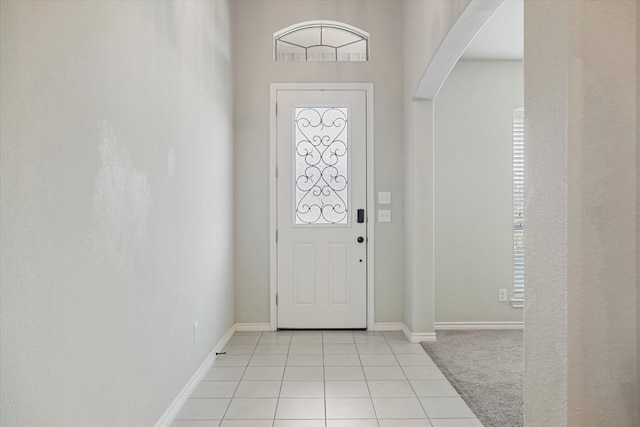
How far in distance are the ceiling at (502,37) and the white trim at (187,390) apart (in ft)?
11.2

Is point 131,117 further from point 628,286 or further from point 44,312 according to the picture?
point 628,286

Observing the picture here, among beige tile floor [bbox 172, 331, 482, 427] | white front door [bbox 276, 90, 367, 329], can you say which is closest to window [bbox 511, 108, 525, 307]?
beige tile floor [bbox 172, 331, 482, 427]

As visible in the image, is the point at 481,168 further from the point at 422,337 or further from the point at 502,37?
the point at 422,337

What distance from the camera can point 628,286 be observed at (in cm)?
127

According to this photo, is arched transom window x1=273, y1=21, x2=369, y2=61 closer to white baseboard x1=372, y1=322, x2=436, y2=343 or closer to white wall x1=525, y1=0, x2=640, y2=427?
white baseboard x1=372, y1=322, x2=436, y2=343

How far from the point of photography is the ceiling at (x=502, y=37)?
137 inches

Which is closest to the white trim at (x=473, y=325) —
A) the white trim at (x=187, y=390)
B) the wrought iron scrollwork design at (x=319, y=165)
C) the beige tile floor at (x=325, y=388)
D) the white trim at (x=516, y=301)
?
the white trim at (x=516, y=301)

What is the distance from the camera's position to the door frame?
4.25 meters

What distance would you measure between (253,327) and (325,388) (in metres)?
1.61

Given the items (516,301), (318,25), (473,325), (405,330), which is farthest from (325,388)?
(318,25)

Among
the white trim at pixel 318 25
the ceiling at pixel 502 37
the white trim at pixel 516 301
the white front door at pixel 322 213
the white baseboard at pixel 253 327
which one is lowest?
the white baseboard at pixel 253 327

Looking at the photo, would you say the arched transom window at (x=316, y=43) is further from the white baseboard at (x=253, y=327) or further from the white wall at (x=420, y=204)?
the white baseboard at (x=253, y=327)

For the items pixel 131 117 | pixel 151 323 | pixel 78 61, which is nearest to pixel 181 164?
pixel 131 117

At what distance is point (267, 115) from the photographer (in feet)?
14.0
